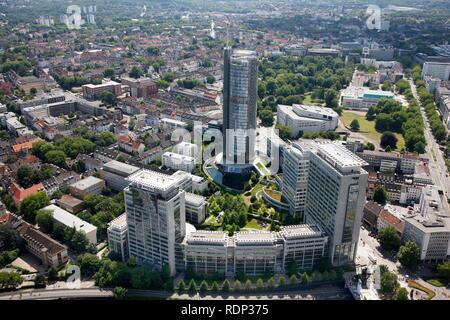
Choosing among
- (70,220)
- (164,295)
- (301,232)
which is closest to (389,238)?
(301,232)

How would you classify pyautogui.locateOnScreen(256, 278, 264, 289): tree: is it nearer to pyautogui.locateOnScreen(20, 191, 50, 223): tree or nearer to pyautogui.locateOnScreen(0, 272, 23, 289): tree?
pyautogui.locateOnScreen(0, 272, 23, 289): tree

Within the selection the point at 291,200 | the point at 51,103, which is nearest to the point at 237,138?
the point at 291,200

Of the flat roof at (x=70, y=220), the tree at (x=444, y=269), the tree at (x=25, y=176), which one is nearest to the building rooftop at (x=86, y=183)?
the flat roof at (x=70, y=220)

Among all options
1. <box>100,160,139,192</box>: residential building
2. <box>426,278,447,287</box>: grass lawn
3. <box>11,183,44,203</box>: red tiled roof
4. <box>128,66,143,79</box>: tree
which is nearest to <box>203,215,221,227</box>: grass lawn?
<box>100,160,139,192</box>: residential building

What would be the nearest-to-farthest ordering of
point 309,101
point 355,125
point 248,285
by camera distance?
1. point 248,285
2. point 355,125
3. point 309,101

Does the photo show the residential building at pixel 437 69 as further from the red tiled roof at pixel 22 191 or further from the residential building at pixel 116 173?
the red tiled roof at pixel 22 191

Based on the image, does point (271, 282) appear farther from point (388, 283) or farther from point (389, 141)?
point (389, 141)

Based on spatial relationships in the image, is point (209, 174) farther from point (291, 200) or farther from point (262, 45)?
point (262, 45)
